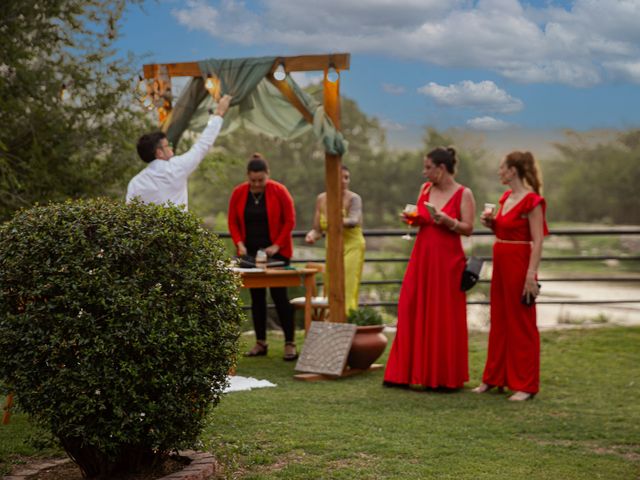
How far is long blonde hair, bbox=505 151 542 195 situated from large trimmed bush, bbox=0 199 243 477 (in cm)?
363

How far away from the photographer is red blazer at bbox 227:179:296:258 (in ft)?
31.0

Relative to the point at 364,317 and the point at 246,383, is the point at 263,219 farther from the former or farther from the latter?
the point at 246,383

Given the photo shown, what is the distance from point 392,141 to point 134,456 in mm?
37427

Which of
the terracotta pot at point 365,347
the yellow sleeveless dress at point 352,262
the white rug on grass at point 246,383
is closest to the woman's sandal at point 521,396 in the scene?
the terracotta pot at point 365,347

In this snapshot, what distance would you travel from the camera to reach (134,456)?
4688 millimetres

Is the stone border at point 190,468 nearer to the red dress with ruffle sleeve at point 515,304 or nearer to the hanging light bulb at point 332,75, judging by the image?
the red dress with ruffle sleeve at point 515,304

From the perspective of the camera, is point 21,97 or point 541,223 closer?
point 541,223

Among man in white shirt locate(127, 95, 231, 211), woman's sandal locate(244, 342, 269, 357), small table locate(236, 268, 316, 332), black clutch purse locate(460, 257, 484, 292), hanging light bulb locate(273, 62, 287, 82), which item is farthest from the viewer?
woman's sandal locate(244, 342, 269, 357)

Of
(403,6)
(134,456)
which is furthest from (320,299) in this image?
(403,6)

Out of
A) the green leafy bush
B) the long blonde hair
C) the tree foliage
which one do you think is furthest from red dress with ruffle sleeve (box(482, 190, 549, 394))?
the tree foliage

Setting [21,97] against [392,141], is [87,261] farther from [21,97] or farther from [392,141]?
[392,141]

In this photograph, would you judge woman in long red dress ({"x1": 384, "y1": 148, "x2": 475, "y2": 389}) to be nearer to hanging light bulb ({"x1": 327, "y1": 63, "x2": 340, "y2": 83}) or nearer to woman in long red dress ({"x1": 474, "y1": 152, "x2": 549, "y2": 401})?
woman in long red dress ({"x1": 474, "y1": 152, "x2": 549, "y2": 401})

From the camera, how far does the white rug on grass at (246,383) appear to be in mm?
7816

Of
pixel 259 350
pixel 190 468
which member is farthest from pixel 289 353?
pixel 190 468
